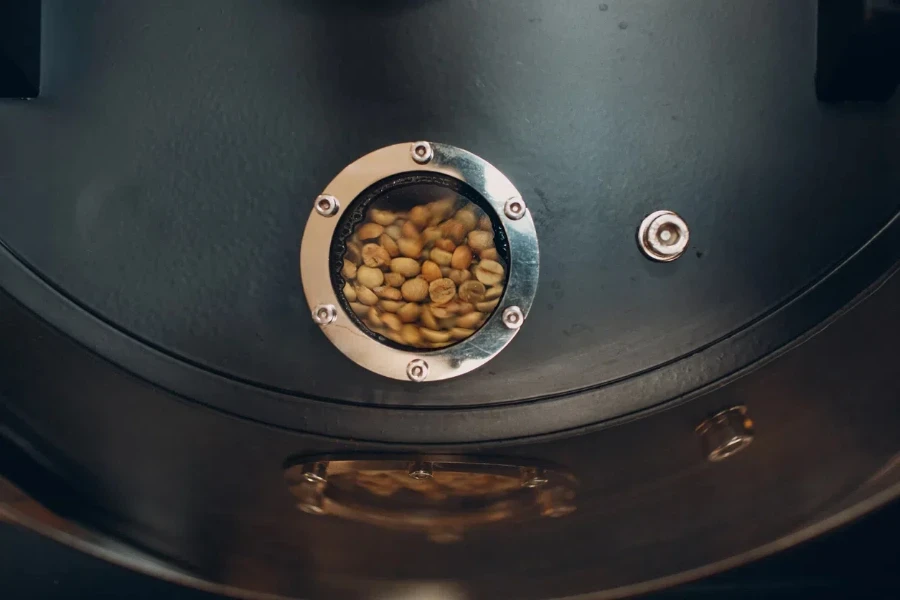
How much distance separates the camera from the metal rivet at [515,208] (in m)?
0.56

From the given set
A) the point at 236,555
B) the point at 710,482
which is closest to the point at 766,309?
the point at 710,482

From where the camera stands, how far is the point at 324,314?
0.59m

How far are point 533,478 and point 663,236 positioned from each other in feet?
0.76

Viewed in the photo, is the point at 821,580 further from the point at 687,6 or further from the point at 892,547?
the point at 687,6

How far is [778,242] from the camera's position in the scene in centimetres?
56

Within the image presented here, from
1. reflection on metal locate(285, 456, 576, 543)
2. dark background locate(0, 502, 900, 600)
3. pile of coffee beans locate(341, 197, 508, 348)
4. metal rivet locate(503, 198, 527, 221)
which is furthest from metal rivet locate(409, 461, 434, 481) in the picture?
dark background locate(0, 502, 900, 600)

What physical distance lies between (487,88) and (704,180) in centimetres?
18

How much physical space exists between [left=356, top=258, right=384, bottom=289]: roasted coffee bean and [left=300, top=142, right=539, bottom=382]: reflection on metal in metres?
0.02

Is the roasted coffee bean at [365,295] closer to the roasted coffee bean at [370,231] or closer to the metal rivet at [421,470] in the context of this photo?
the roasted coffee bean at [370,231]

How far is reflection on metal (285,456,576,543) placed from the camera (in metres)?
0.62

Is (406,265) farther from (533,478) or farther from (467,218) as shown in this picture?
(533,478)

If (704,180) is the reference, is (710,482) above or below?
below

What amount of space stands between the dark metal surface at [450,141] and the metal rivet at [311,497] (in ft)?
0.25

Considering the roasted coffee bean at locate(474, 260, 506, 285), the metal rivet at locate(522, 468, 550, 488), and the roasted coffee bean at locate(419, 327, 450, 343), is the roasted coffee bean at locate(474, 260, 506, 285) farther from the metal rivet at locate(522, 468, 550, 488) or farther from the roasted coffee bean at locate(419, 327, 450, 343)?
the metal rivet at locate(522, 468, 550, 488)
